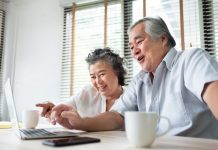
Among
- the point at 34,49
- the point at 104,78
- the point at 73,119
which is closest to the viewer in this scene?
the point at 73,119

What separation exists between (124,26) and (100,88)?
1.04m

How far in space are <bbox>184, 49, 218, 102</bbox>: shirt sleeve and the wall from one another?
200 centimetres

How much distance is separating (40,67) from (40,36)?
0.38m

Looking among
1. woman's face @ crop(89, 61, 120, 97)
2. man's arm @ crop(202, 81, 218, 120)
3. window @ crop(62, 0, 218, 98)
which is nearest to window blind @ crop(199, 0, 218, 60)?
window @ crop(62, 0, 218, 98)

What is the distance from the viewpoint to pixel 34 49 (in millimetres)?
3051

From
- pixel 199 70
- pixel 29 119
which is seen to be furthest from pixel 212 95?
pixel 29 119

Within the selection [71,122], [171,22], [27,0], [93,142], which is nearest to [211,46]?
[171,22]

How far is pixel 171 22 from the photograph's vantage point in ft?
7.74

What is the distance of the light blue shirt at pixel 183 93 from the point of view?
92cm

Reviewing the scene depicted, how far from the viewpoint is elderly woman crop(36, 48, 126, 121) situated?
5.82 feet

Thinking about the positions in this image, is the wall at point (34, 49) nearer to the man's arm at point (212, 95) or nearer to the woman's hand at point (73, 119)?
the woman's hand at point (73, 119)

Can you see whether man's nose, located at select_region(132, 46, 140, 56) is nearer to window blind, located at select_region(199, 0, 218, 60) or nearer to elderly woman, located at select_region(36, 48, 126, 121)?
elderly woman, located at select_region(36, 48, 126, 121)

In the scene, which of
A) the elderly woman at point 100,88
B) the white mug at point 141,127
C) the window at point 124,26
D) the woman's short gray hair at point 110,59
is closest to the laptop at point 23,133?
the white mug at point 141,127

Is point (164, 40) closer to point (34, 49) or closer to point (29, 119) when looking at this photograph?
point (29, 119)
